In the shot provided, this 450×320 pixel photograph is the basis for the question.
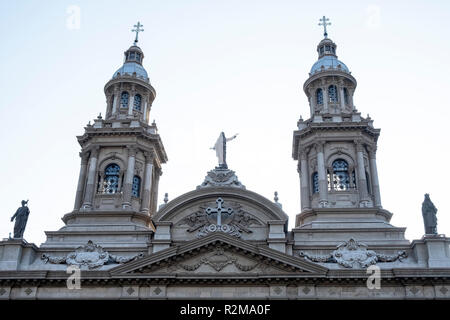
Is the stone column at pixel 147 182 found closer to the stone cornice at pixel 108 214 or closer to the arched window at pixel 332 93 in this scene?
the stone cornice at pixel 108 214

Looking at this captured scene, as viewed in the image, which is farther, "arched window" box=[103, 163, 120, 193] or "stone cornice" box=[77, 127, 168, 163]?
"stone cornice" box=[77, 127, 168, 163]

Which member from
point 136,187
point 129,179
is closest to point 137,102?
point 136,187

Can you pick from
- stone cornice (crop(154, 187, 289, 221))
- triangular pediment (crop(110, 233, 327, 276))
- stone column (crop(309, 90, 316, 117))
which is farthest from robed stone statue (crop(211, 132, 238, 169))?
triangular pediment (crop(110, 233, 327, 276))

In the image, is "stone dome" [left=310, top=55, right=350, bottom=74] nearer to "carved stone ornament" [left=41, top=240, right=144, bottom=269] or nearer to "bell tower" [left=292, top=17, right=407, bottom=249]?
"bell tower" [left=292, top=17, right=407, bottom=249]

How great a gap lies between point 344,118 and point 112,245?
64.6 feet

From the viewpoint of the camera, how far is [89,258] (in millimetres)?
33906

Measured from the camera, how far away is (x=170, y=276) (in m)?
31.1

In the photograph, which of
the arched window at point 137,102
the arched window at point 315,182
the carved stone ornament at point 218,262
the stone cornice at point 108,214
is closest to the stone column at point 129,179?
the stone cornice at point 108,214

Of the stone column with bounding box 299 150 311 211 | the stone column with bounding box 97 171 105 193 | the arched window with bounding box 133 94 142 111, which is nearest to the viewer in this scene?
the stone column with bounding box 299 150 311 211

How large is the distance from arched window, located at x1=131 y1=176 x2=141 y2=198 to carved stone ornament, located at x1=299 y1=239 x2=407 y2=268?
45.5 feet

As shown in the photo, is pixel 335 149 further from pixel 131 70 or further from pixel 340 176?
pixel 131 70

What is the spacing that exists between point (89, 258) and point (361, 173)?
64.0 ft

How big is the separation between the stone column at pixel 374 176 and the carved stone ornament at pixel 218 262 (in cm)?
1197

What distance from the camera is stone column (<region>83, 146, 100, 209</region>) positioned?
39125 millimetres
